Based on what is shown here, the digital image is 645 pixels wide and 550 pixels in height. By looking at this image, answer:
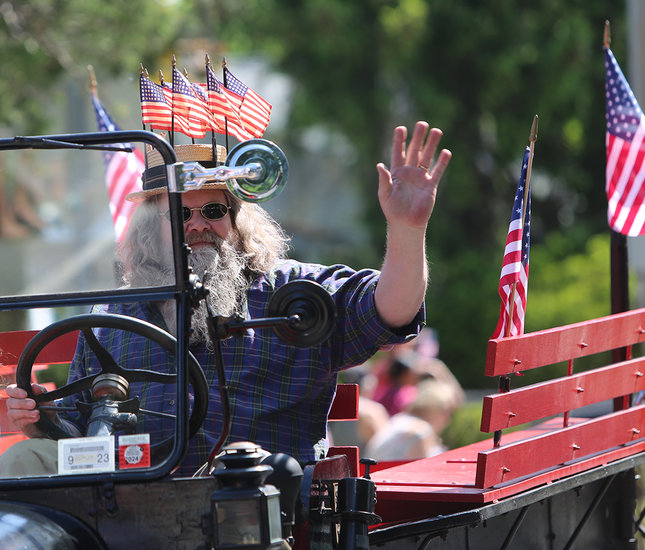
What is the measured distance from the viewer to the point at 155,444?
2.69m

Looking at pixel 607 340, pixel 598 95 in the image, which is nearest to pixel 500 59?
pixel 598 95

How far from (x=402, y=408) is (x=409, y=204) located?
587 cm

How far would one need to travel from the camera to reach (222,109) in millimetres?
3645

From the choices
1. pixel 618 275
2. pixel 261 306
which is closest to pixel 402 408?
pixel 618 275

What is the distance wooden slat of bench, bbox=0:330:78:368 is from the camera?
114 inches

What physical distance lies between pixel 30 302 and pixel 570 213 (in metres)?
16.7

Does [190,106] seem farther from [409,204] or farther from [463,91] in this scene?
[463,91]

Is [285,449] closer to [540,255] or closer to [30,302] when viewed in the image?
[30,302]

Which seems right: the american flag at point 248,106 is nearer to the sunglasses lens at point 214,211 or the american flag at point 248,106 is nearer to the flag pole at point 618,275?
the sunglasses lens at point 214,211

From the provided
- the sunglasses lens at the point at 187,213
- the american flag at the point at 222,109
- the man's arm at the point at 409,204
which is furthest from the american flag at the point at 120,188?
the man's arm at the point at 409,204

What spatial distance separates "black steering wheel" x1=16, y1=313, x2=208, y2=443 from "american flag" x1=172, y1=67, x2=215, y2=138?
40.0 inches

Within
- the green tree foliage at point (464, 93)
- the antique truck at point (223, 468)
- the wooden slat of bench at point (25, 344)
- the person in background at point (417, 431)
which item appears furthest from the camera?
the green tree foliage at point (464, 93)

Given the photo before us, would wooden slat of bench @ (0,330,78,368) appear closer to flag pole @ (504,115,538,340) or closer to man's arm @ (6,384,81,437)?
man's arm @ (6,384,81,437)

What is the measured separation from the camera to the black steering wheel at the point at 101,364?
9.12 feet
